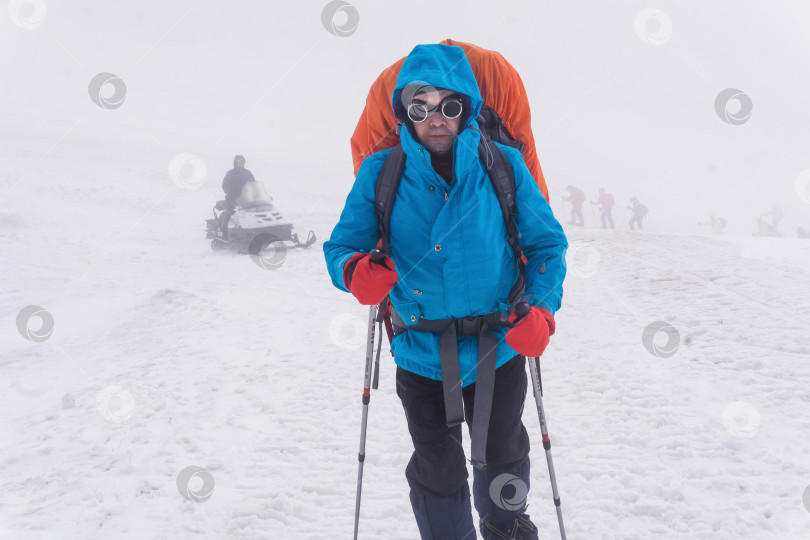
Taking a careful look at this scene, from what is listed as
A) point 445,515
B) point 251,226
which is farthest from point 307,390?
point 251,226

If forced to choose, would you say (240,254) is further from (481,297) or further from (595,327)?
(481,297)

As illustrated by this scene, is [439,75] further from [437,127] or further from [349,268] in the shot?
[349,268]

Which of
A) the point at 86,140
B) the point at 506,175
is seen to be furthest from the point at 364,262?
the point at 86,140

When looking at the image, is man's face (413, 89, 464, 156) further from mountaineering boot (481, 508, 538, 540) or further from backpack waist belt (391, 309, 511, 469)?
mountaineering boot (481, 508, 538, 540)

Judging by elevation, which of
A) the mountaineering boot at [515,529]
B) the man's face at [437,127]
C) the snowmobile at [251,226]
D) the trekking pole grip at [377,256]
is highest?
the snowmobile at [251,226]

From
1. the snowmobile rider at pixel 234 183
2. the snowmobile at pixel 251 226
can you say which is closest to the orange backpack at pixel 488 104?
the snowmobile at pixel 251 226

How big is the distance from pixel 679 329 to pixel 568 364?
170 cm

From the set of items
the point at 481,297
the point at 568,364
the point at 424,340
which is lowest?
the point at 568,364

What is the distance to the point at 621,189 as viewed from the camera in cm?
3600

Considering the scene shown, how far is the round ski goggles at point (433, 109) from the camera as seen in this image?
79.0 inches

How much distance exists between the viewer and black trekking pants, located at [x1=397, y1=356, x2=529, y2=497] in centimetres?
222

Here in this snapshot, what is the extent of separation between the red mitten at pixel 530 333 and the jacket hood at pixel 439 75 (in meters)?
0.87

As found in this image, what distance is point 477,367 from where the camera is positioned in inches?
83.6

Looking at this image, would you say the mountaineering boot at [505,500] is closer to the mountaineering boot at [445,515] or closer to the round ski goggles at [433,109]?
the mountaineering boot at [445,515]
